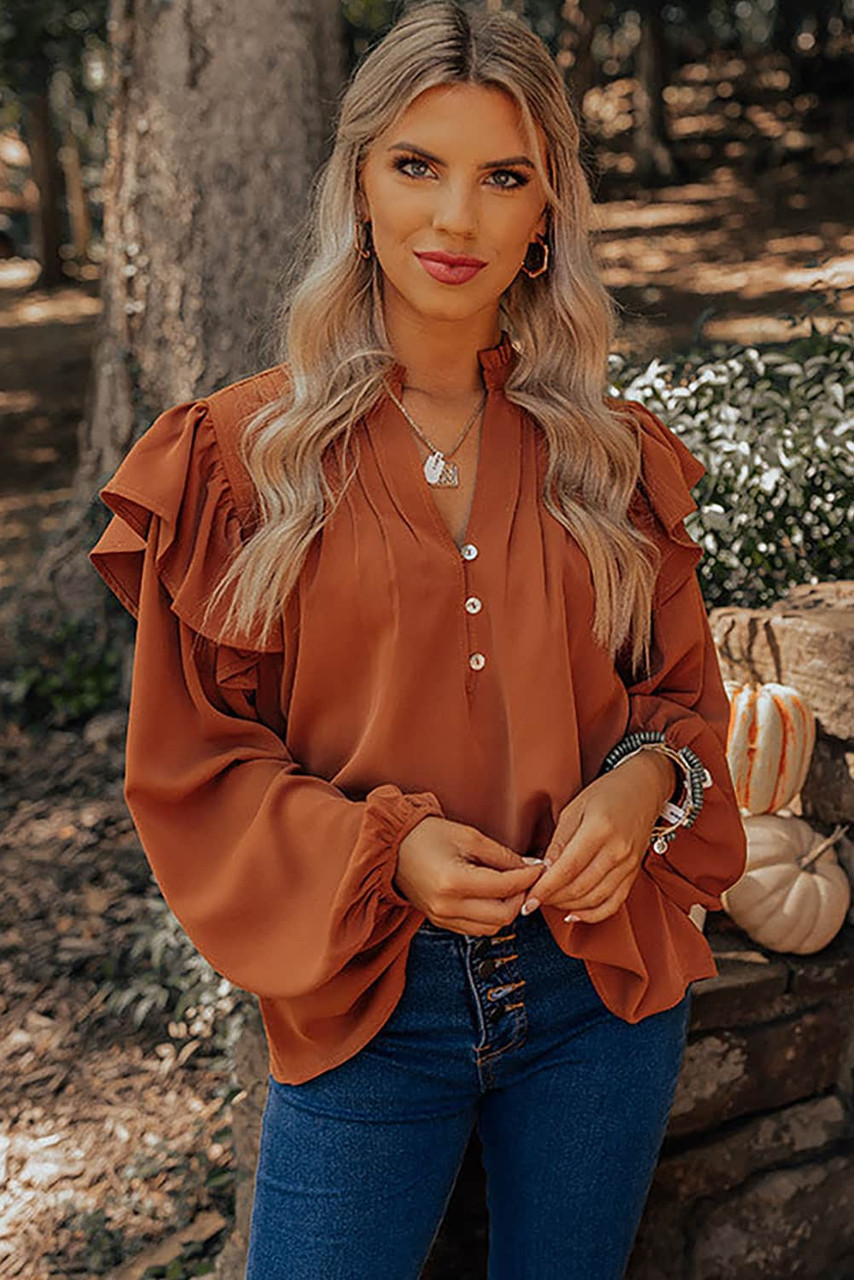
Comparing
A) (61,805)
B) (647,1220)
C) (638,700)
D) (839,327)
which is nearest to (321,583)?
(638,700)

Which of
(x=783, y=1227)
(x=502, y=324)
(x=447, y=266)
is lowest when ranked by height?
(x=783, y=1227)

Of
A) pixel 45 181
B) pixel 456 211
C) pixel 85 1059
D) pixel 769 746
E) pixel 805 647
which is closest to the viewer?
pixel 456 211

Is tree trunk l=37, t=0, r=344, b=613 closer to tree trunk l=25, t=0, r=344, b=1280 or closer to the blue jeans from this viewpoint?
tree trunk l=25, t=0, r=344, b=1280

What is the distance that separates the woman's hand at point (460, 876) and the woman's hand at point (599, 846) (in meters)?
0.04

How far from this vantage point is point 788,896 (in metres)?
2.59

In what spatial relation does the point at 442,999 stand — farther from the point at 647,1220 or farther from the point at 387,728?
the point at 647,1220

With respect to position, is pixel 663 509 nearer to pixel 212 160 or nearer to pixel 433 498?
pixel 433 498

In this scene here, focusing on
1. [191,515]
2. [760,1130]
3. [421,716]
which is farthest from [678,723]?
[760,1130]

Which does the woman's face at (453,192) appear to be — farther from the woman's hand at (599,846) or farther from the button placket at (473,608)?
the woman's hand at (599,846)

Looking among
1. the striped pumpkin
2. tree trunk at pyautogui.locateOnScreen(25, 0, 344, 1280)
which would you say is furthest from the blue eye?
tree trunk at pyautogui.locateOnScreen(25, 0, 344, 1280)

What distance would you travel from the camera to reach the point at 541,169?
182 cm

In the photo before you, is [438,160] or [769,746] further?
[769,746]

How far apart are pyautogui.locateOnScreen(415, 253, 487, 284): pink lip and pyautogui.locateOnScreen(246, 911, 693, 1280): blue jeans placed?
81 centimetres

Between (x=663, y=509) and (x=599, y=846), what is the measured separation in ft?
1.64
